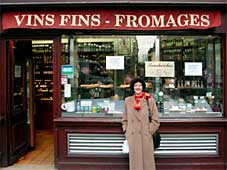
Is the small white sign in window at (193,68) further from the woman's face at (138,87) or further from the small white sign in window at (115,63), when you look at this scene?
the woman's face at (138,87)

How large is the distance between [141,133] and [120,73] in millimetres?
1642

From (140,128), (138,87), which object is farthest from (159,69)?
(140,128)

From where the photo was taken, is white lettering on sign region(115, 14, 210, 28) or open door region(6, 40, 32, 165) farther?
open door region(6, 40, 32, 165)

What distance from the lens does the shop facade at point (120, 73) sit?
691 cm

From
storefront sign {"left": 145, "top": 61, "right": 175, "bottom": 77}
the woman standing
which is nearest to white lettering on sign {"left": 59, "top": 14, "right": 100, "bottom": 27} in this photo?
storefront sign {"left": 145, "top": 61, "right": 175, "bottom": 77}

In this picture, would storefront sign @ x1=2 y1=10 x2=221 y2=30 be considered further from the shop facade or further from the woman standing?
the woman standing

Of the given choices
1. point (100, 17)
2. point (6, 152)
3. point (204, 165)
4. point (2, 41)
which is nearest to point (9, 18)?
point (2, 41)

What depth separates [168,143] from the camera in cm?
707

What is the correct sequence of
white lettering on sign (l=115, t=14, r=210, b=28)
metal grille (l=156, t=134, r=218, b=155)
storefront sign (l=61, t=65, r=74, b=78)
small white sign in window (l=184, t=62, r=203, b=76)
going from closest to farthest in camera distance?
white lettering on sign (l=115, t=14, r=210, b=28)
metal grille (l=156, t=134, r=218, b=155)
storefront sign (l=61, t=65, r=74, b=78)
small white sign in window (l=184, t=62, r=203, b=76)

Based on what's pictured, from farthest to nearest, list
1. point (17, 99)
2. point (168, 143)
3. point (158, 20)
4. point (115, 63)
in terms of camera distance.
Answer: point (17, 99)
point (115, 63)
point (168, 143)
point (158, 20)

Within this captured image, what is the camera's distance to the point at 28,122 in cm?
889

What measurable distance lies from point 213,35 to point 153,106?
2.04 m

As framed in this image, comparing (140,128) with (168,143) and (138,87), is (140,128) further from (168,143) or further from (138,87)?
(168,143)

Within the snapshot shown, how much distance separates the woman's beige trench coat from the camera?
6.12m
